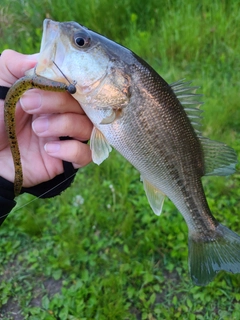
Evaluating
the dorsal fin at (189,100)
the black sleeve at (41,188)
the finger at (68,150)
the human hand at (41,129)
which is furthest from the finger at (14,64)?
the dorsal fin at (189,100)

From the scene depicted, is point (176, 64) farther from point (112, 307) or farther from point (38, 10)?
point (112, 307)

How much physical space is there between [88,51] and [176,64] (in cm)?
261

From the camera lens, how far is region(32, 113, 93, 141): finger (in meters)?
1.52

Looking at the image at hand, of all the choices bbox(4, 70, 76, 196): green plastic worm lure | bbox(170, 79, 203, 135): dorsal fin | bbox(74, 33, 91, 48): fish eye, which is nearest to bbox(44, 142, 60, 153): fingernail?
bbox(4, 70, 76, 196): green plastic worm lure

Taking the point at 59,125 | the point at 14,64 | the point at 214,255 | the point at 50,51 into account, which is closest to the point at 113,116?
the point at 59,125

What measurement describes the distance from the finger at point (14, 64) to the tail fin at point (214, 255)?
1.18 m

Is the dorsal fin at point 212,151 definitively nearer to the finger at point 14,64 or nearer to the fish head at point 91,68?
the fish head at point 91,68

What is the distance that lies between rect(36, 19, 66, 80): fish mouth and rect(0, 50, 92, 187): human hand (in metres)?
0.12

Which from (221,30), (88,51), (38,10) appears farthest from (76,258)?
(38,10)

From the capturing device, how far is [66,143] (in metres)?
1.61

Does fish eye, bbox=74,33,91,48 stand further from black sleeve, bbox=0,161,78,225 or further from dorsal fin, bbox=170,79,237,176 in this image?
black sleeve, bbox=0,161,78,225

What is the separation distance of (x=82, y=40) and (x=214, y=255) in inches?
49.8

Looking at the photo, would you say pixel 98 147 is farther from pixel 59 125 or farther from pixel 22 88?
pixel 22 88

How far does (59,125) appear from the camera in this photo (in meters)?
1.53
